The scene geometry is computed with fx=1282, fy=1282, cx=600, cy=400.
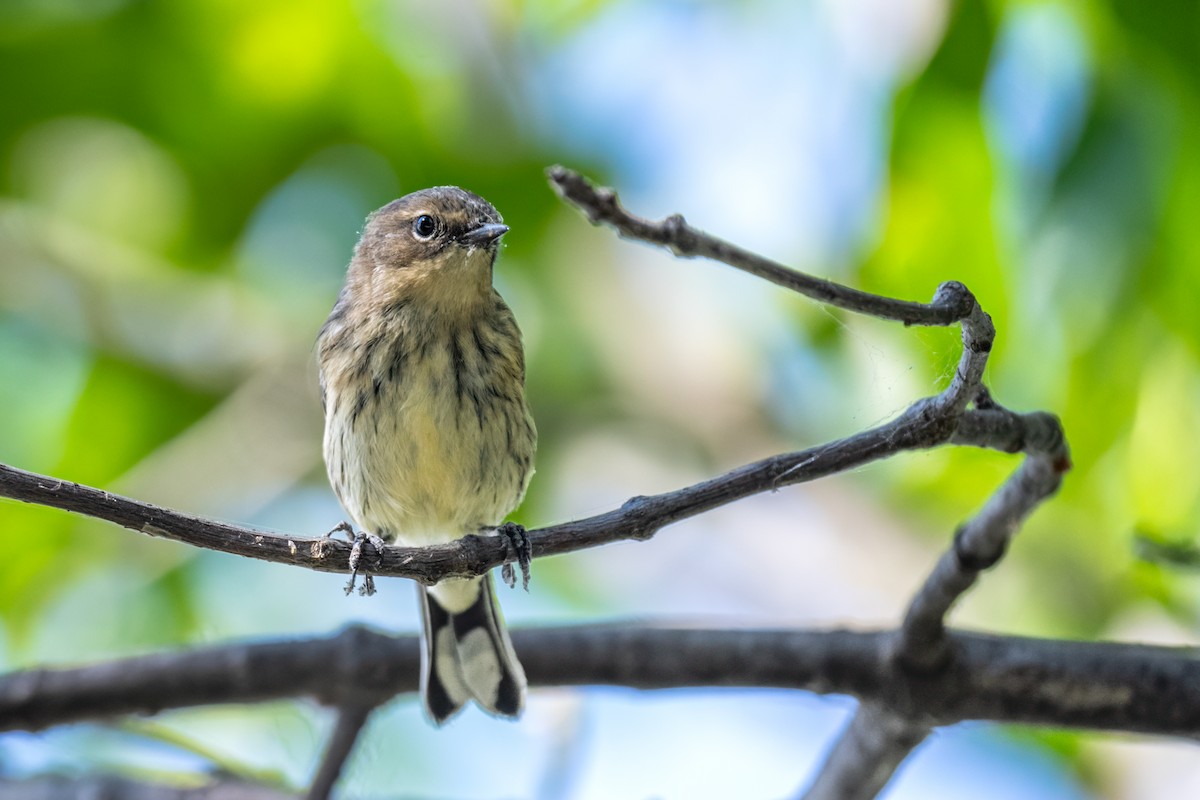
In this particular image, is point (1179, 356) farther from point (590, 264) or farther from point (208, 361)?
point (208, 361)

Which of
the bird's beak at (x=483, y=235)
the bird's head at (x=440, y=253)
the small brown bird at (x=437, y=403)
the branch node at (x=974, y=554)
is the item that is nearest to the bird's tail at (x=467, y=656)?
the small brown bird at (x=437, y=403)

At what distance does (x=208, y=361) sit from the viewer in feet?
21.3

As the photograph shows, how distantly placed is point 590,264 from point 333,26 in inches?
68.7

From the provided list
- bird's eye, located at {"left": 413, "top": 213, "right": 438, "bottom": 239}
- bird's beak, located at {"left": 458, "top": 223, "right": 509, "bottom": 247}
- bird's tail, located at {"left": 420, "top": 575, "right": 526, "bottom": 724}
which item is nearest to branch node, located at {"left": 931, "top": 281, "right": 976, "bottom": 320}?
bird's beak, located at {"left": 458, "top": 223, "right": 509, "bottom": 247}

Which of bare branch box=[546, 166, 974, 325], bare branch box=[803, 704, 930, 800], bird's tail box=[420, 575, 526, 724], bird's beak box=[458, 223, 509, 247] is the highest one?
bird's beak box=[458, 223, 509, 247]

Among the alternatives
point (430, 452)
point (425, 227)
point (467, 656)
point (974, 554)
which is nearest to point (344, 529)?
point (430, 452)

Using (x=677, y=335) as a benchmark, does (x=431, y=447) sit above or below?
below

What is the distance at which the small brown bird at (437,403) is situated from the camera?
4625 mm

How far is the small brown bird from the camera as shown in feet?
15.2

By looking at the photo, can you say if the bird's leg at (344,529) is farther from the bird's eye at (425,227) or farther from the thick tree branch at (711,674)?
the bird's eye at (425,227)

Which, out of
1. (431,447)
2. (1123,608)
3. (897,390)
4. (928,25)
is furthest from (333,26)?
(1123,608)

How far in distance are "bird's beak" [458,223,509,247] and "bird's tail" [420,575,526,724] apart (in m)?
1.26

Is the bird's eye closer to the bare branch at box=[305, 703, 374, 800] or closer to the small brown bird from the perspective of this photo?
the small brown bird

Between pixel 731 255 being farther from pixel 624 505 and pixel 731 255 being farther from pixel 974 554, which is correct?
pixel 974 554
